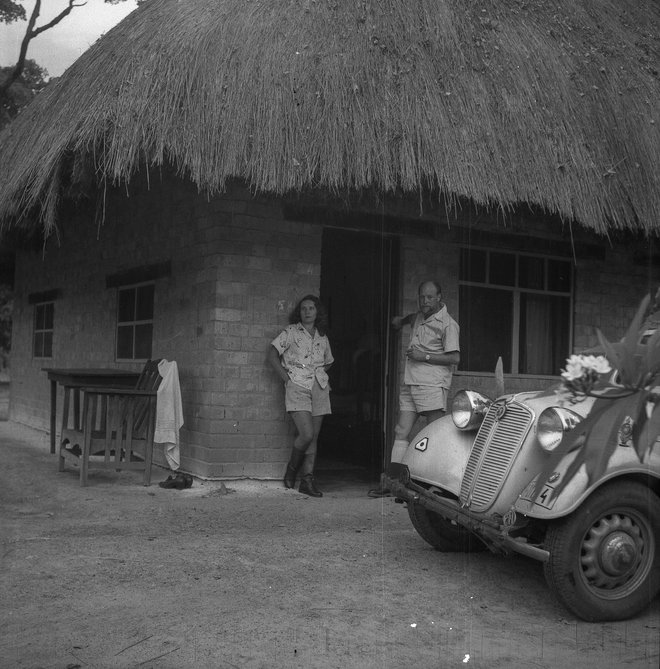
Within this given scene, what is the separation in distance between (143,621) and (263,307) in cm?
399

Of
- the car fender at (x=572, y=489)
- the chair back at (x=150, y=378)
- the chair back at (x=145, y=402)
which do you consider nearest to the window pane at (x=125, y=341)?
the chair back at (x=150, y=378)

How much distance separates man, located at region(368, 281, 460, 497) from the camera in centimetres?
704

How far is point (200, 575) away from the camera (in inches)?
186

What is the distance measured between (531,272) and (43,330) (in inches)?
288

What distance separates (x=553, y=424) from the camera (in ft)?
13.8

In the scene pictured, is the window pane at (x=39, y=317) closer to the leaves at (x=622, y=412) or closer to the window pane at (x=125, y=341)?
the window pane at (x=125, y=341)

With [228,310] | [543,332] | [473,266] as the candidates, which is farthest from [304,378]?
[543,332]

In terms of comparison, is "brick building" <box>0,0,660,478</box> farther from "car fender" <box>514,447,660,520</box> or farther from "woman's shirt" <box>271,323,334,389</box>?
"car fender" <box>514,447,660,520</box>

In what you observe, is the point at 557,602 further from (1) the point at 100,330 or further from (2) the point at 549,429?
(1) the point at 100,330

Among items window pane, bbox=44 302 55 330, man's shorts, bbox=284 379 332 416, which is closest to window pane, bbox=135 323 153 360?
man's shorts, bbox=284 379 332 416

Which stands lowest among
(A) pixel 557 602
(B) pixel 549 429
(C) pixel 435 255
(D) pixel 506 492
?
(A) pixel 557 602

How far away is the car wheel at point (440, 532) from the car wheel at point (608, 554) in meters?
1.17

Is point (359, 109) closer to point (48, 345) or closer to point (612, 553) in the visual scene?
point (612, 553)

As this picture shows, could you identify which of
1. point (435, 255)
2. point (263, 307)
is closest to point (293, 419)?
point (263, 307)
